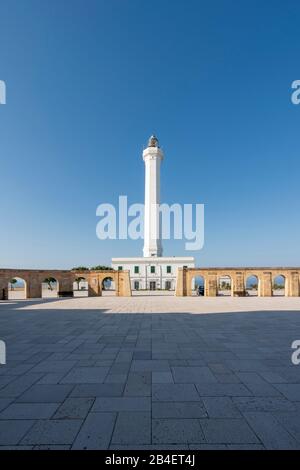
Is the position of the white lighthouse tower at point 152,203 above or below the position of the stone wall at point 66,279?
above

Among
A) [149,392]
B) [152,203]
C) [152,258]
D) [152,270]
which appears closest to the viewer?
[149,392]

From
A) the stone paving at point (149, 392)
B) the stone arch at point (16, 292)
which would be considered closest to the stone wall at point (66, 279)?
the stone arch at point (16, 292)

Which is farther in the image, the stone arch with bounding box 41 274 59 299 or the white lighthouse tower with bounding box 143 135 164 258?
the white lighthouse tower with bounding box 143 135 164 258

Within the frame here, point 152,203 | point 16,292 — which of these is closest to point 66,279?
point 16,292

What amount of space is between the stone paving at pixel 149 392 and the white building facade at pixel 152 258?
36848mm

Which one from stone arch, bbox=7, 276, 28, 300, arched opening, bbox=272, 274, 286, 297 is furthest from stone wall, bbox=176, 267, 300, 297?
stone arch, bbox=7, 276, 28, 300

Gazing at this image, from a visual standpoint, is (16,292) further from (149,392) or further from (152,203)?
(149,392)

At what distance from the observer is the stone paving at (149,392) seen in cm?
348

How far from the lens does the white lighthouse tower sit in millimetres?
49312

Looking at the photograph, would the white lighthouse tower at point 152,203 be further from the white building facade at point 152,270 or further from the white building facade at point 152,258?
the white building facade at point 152,270

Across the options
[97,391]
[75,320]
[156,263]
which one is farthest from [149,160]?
[97,391]

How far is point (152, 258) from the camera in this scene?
47.0m

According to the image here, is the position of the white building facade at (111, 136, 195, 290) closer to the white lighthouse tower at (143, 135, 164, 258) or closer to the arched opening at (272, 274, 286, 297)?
the white lighthouse tower at (143, 135, 164, 258)

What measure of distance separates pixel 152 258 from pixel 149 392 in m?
42.1
